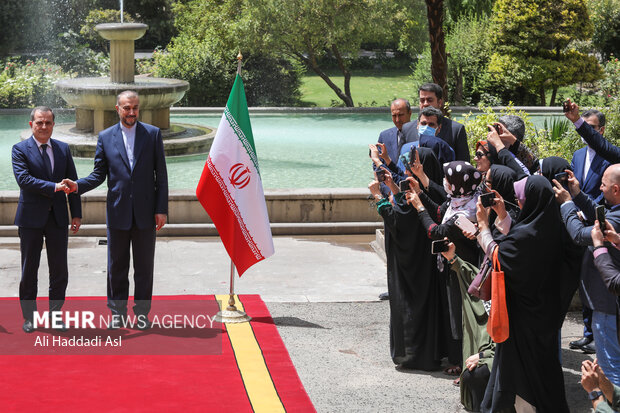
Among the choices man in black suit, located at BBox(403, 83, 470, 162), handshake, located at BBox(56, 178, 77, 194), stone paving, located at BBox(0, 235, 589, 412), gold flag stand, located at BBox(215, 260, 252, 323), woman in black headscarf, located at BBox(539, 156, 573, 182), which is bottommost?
stone paving, located at BBox(0, 235, 589, 412)

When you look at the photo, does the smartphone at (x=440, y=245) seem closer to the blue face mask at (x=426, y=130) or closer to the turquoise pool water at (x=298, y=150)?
the blue face mask at (x=426, y=130)

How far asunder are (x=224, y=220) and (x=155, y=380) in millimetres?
2129

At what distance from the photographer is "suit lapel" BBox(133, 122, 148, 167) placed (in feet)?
26.4

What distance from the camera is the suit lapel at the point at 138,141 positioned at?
8.05 meters

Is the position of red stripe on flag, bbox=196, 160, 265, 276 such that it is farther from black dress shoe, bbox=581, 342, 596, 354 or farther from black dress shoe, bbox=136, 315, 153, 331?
black dress shoe, bbox=581, 342, 596, 354

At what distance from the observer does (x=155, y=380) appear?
22.4ft

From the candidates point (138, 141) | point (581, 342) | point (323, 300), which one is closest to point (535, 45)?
point (323, 300)

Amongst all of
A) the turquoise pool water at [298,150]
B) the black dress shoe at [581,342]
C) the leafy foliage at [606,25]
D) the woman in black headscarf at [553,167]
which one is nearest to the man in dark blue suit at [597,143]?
the woman in black headscarf at [553,167]

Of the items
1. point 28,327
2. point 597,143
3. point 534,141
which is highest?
point 597,143

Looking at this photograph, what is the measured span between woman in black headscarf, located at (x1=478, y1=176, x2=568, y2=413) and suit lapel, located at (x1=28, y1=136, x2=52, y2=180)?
161 inches

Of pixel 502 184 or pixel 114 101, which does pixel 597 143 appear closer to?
pixel 502 184

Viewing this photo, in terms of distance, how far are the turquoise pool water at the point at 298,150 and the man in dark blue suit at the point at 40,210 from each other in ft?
19.4

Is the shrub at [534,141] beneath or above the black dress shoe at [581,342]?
above

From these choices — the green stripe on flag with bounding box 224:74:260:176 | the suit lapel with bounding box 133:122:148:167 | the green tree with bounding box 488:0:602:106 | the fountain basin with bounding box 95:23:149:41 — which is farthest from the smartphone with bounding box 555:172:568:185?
the green tree with bounding box 488:0:602:106
